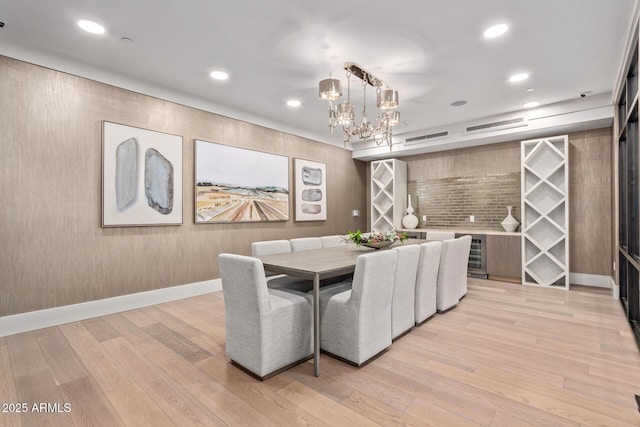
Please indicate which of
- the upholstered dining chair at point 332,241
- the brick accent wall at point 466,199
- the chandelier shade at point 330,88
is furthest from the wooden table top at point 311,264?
the brick accent wall at point 466,199

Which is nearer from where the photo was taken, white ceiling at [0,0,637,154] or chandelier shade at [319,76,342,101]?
white ceiling at [0,0,637,154]

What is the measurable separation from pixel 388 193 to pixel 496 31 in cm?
397

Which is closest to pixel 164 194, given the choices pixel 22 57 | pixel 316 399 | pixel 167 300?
pixel 167 300

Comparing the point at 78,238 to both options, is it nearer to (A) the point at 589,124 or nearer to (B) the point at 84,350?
(B) the point at 84,350

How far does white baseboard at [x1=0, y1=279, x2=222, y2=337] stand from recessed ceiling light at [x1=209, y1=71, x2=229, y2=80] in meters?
2.63

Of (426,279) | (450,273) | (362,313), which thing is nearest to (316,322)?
(362,313)

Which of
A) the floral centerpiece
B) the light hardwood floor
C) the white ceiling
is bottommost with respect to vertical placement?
the light hardwood floor

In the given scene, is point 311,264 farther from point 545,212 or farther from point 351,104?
point 545,212

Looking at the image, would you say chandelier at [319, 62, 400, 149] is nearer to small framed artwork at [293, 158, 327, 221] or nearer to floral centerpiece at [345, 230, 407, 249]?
floral centerpiece at [345, 230, 407, 249]

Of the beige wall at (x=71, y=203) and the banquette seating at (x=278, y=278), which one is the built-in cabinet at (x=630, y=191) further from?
the beige wall at (x=71, y=203)

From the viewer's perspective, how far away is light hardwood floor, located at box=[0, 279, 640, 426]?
175 cm

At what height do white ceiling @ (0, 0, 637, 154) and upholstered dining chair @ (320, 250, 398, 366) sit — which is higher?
white ceiling @ (0, 0, 637, 154)

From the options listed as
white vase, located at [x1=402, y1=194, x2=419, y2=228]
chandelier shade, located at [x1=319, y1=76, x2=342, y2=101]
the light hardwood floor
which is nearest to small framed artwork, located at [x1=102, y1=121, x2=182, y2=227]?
the light hardwood floor

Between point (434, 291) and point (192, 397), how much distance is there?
2490 mm
